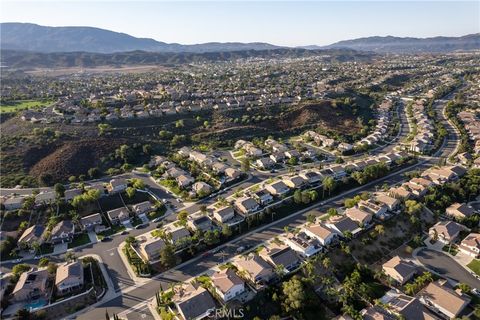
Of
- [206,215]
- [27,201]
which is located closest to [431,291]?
[206,215]

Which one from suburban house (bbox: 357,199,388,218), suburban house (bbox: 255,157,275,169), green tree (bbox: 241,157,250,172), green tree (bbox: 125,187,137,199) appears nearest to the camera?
suburban house (bbox: 357,199,388,218)

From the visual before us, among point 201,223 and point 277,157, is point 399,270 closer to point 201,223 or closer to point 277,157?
point 201,223

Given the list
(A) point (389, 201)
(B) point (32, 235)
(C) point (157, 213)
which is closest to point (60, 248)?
(B) point (32, 235)

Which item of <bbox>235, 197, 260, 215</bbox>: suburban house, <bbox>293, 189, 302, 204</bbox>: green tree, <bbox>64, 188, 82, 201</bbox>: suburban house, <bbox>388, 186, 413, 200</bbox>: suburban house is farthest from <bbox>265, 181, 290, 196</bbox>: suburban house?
<bbox>64, 188, 82, 201</bbox>: suburban house

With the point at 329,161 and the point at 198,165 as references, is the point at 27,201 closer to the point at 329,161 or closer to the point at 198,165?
the point at 198,165

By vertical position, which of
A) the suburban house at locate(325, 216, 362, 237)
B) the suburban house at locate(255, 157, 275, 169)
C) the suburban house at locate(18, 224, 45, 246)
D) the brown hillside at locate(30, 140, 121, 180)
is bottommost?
the suburban house at locate(18, 224, 45, 246)

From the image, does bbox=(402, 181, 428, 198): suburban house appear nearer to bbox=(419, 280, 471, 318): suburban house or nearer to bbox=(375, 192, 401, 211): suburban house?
bbox=(375, 192, 401, 211): suburban house

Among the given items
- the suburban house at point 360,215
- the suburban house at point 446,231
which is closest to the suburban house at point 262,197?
the suburban house at point 360,215
